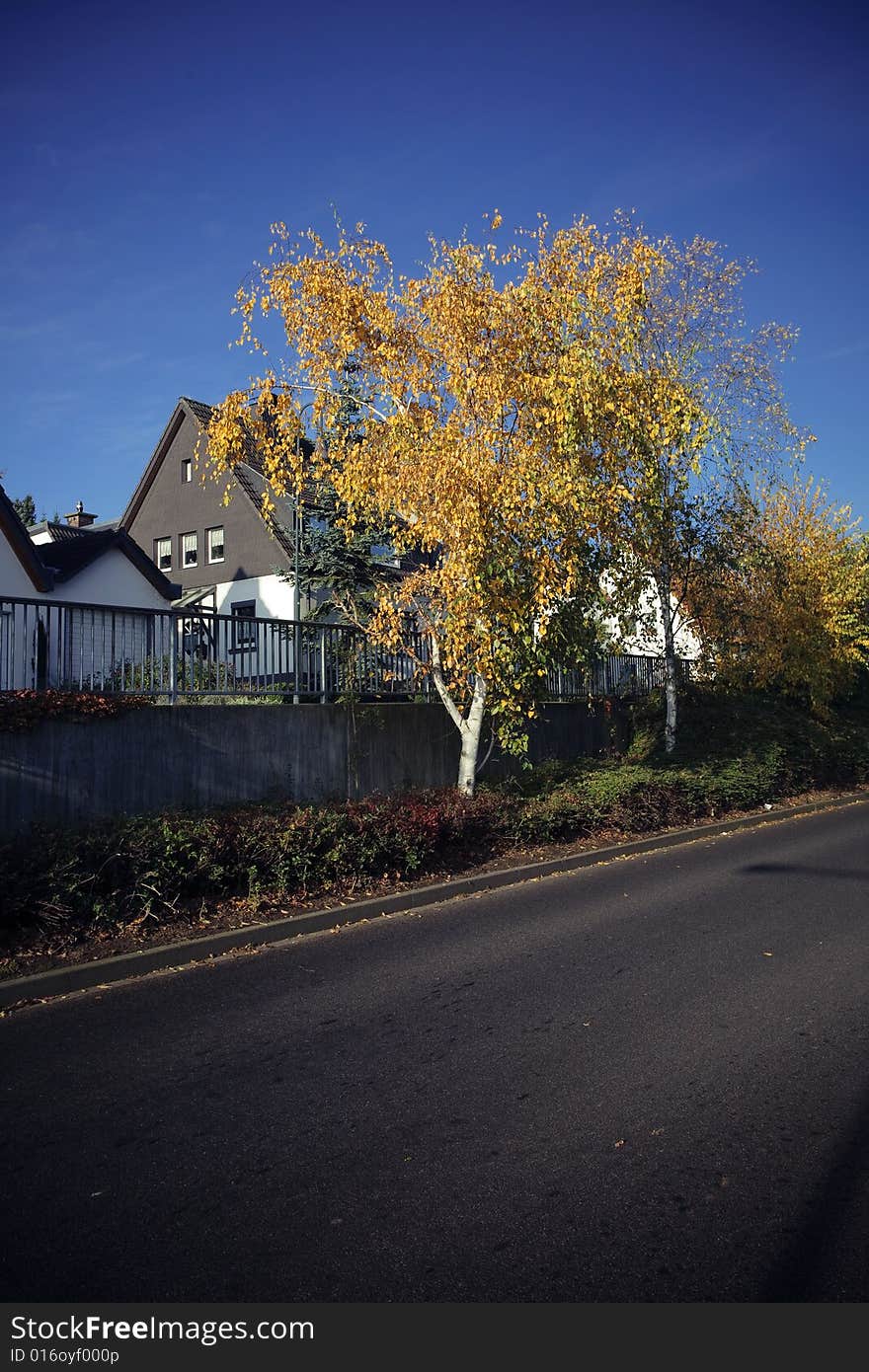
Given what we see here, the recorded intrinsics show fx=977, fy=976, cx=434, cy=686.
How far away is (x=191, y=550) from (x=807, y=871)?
3429 centimetres

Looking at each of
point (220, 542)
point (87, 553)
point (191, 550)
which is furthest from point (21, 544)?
point (191, 550)

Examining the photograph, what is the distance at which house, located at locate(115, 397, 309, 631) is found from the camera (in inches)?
1458

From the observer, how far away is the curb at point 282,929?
6.90 metres

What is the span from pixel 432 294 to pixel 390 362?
1.05m

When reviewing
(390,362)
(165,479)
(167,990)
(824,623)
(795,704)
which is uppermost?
(165,479)

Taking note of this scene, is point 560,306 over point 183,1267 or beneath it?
over

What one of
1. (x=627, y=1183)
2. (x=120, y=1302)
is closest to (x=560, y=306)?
(x=627, y=1183)

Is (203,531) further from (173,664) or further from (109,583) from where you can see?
(173,664)

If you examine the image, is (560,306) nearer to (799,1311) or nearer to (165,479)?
(799,1311)

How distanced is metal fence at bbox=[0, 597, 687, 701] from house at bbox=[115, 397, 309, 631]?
2051 centimetres

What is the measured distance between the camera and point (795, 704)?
25.7 m

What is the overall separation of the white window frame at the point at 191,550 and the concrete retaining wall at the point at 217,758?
2709cm

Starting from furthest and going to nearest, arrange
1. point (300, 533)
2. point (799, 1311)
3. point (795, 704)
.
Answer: point (300, 533) < point (795, 704) < point (799, 1311)

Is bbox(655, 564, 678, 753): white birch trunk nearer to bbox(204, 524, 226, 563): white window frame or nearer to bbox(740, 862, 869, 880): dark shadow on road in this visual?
bbox(740, 862, 869, 880): dark shadow on road
